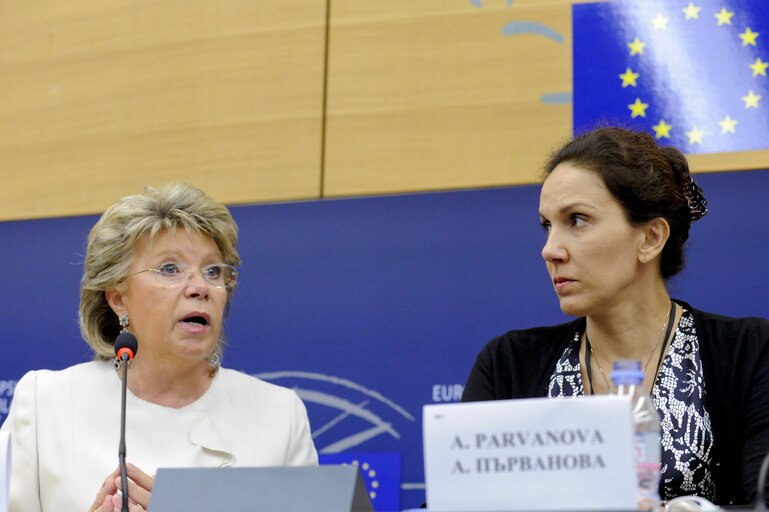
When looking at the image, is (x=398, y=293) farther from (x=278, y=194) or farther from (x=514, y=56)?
(x=514, y=56)

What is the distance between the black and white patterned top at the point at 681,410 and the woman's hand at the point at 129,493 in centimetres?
79

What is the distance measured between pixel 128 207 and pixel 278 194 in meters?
0.65

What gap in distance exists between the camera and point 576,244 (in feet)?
6.57

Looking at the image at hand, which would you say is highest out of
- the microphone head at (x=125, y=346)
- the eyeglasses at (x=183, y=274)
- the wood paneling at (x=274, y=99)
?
the wood paneling at (x=274, y=99)

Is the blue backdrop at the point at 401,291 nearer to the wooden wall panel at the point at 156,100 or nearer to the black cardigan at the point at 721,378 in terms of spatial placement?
the wooden wall panel at the point at 156,100

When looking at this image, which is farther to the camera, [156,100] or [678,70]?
[156,100]

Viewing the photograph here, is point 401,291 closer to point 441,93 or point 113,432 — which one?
point 441,93

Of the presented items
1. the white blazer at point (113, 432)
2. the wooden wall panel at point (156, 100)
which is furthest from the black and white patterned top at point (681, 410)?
the wooden wall panel at point (156, 100)

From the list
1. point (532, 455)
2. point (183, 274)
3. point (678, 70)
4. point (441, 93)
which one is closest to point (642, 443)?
point (532, 455)

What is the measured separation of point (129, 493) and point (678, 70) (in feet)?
5.38

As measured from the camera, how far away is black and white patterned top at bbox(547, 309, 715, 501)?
6.07 feet

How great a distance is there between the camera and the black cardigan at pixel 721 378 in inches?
72.6

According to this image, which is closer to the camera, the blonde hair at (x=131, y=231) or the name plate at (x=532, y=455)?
the name plate at (x=532, y=455)

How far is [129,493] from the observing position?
1.82 meters
